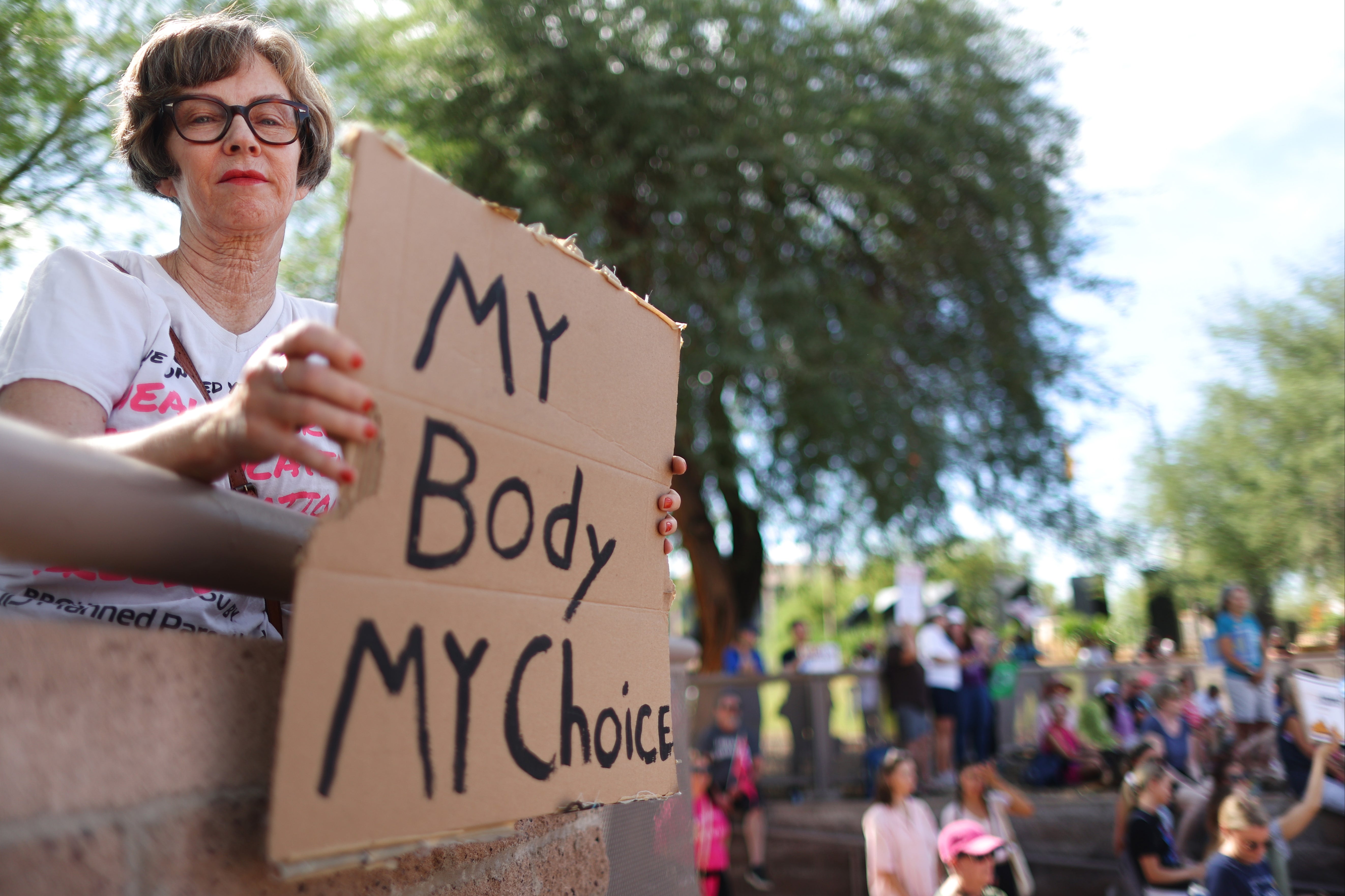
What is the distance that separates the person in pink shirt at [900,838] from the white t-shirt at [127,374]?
5.60 meters

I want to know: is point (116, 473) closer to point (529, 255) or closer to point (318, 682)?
point (318, 682)

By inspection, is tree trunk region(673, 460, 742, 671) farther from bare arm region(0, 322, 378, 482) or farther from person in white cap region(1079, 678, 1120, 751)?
bare arm region(0, 322, 378, 482)

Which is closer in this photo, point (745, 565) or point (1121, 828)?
point (1121, 828)

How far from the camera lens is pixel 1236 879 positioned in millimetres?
5215

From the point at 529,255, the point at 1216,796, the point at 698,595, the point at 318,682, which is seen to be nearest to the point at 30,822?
the point at 318,682

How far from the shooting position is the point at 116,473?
35.8 inches

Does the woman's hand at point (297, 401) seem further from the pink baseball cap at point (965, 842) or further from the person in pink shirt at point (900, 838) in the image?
the person in pink shirt at point (900, 838)

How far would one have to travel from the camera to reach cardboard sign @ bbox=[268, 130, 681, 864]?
94 cm

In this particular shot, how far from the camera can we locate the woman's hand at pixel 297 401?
0.94 m

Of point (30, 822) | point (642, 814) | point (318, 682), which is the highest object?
point (318, 682)

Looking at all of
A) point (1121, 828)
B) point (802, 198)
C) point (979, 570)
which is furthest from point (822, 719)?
point (979, 570)

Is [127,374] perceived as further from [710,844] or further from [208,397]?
[710,844]

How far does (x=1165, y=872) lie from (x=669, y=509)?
20.0ft

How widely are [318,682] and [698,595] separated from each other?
12979 millimetres
